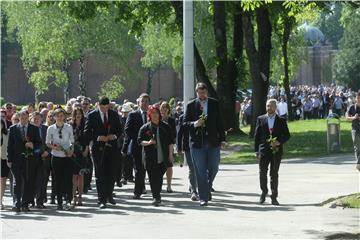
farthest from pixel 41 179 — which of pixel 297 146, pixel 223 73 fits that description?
pixel 223 73

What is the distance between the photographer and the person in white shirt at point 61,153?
15.7 metres

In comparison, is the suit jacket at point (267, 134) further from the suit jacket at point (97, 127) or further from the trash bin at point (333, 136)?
the trash bin at point (333, 136)

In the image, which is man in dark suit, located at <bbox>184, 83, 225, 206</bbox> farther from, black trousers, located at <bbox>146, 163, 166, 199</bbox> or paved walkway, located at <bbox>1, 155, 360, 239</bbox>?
black trousers, located at <bbox>146, 163, 166, 199</bbox>

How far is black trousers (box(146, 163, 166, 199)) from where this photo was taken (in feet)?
52.6

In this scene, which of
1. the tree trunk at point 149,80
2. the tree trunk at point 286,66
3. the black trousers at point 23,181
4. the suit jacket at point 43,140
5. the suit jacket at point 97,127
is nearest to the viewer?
the black trousers at point 23,181

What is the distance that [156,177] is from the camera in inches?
636

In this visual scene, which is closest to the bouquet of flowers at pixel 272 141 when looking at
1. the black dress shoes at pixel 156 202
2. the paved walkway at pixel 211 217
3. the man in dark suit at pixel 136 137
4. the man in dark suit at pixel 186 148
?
the paved walkway at pixel 211 217

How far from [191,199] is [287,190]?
2.33 m

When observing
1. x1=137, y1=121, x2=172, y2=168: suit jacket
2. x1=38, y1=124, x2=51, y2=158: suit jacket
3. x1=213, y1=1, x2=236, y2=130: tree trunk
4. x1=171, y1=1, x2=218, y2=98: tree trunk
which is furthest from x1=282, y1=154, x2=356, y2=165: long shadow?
x1=38, y1=124, x2=51, y2=158: suit jacket

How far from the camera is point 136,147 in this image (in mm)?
17297

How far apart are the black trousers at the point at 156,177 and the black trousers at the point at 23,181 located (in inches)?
80.6

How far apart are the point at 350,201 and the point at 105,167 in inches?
166

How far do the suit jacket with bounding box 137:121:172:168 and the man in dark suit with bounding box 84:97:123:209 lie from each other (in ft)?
1.89

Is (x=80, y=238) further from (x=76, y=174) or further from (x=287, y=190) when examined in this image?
(x=287, y=190)
